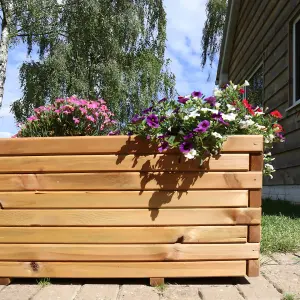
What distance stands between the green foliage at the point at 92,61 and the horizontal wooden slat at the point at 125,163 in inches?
359

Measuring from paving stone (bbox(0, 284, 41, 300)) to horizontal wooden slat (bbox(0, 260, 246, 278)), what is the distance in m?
0.06

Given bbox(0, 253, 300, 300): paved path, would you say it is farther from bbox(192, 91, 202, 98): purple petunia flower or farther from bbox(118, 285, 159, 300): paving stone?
bbox(192, 91, 202, 98): purple petunia flower

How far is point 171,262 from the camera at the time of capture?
216 cm

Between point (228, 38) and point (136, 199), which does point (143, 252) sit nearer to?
point (136, 199)

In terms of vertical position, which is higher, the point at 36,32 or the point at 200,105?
the point at 36,32

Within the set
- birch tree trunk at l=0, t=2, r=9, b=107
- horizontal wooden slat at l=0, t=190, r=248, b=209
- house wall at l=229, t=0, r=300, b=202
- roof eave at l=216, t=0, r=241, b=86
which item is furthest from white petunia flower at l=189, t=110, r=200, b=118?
birch tree trunk at l=0, t=2, r=9, b=107

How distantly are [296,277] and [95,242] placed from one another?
45.1 inches

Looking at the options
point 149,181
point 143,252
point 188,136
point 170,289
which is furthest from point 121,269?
point 188,136

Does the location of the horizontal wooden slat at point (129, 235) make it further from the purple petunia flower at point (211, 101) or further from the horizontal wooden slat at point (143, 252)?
the purple petunia flower at point (211, 101)

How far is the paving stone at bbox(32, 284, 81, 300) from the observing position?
201 centimetres

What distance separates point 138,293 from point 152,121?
2.94 feet

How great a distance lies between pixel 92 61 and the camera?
1178cm

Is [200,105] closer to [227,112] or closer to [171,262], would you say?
[227,112]

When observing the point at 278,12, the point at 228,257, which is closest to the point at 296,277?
the point at 228,257
